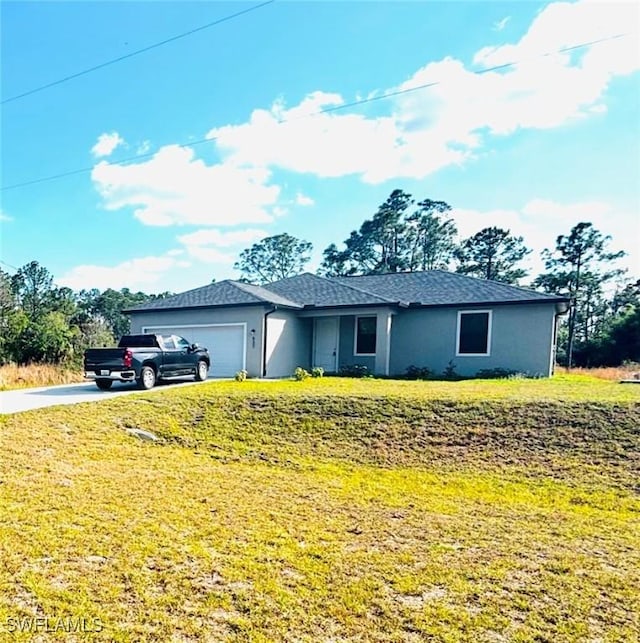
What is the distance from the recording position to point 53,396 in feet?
39.1

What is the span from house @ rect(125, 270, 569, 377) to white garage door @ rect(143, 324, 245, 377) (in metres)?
0.04

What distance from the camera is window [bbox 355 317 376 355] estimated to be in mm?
17359

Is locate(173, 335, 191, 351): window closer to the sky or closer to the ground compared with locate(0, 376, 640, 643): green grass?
closer to the sky

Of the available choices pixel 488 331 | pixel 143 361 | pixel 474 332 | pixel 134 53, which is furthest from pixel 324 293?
pixel 134 53

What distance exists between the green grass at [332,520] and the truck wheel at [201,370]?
5.48 metres

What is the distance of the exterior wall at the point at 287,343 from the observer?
1655 centimetres

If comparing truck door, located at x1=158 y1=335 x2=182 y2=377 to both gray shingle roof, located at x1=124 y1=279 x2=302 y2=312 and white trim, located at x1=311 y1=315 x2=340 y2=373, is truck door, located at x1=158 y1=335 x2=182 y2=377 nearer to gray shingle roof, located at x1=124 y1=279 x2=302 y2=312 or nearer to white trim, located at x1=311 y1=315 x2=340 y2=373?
gray shingle roof, located at x1=124 y1=279 x2=302 y2=312

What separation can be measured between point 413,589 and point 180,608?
1583 mm

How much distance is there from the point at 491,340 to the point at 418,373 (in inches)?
109

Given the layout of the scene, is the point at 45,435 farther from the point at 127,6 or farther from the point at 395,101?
the point at 395,101

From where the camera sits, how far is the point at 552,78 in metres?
9.13

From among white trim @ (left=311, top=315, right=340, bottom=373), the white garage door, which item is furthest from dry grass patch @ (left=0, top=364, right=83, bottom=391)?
white trim @ (left=311, top=315, right=340, bottom=373)

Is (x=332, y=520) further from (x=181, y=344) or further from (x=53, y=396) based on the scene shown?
(x=181, y=344)

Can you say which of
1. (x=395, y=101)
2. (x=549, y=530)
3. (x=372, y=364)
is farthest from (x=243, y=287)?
(x=549, y=530)
